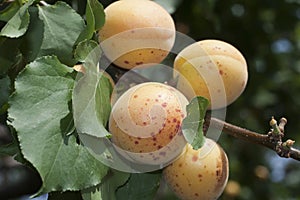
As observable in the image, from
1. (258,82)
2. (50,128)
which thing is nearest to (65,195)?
(50,128)

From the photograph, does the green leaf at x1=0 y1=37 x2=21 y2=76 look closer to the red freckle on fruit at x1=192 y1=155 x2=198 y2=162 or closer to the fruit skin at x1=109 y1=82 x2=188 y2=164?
the fruit skin at x1=109 y1=82 x2=188 y2=164

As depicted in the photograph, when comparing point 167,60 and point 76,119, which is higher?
point 76,119

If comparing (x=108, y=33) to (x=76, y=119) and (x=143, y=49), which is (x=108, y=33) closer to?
(x=143, y=49)

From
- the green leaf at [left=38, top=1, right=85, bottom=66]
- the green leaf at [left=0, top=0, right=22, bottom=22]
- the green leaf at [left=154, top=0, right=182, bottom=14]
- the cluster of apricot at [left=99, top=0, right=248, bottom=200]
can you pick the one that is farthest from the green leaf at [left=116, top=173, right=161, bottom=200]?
the green leaf at [left=154, top=0, right=182, bottom=14]

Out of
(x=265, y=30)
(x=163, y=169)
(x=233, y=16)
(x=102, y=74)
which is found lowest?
(x=265, y=30)

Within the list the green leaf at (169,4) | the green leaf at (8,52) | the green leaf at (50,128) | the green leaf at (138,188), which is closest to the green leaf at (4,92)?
the green leaf at (8,52)

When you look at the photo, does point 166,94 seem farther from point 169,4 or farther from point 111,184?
point 169,4

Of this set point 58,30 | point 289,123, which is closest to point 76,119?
point 58,30
